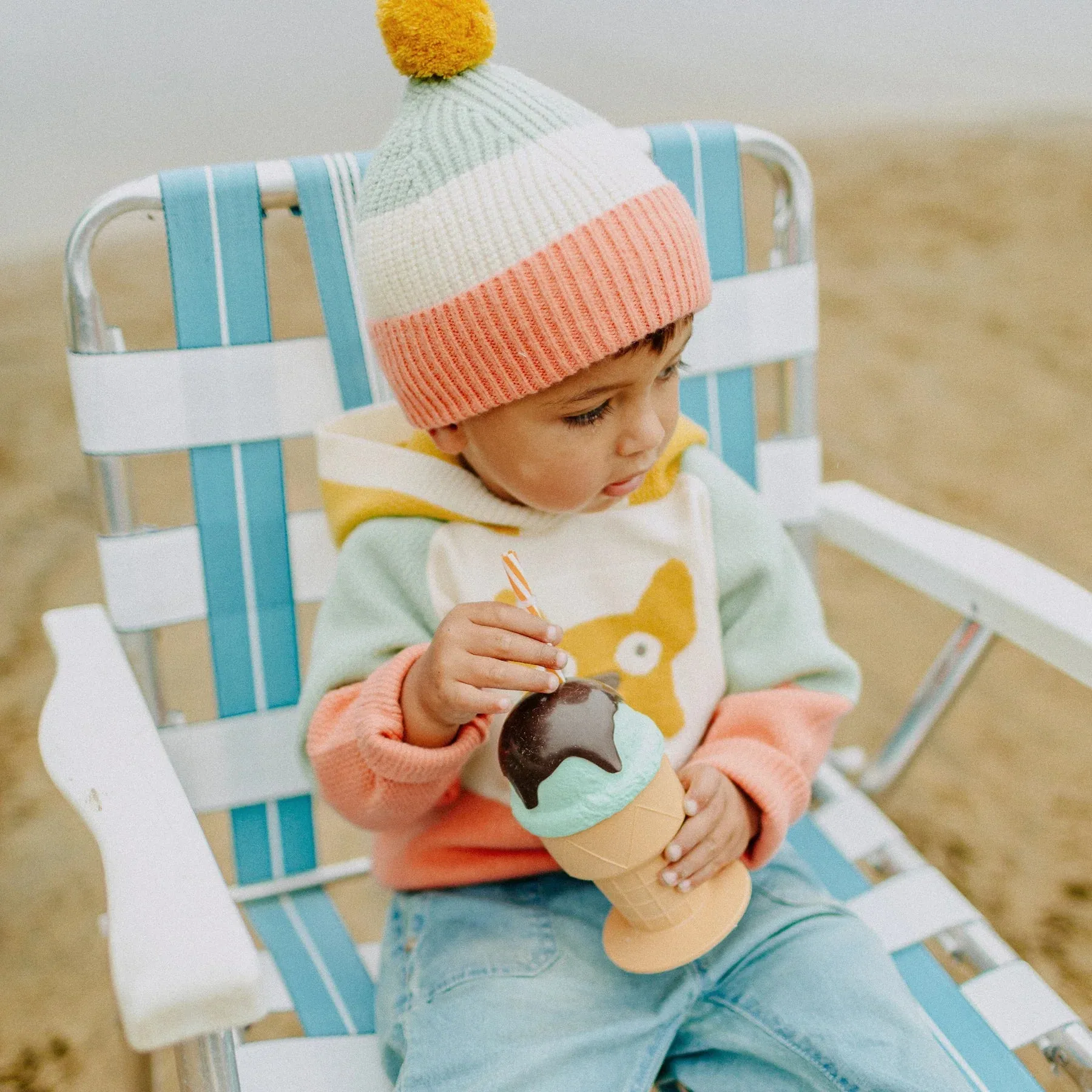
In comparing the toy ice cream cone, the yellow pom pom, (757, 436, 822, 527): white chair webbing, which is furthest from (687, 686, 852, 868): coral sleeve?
the yellow pom pom

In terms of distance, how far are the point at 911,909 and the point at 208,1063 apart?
771 millimetres

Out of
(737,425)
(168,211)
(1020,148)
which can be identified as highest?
(168,211)

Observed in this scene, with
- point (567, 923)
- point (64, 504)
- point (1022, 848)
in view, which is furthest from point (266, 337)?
point (64, 504)

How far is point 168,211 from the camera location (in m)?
1.19

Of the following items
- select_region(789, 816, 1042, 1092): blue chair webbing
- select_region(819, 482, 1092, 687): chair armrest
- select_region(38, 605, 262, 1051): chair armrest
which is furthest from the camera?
select_region(819, 482, 1092, 687): chair armrest

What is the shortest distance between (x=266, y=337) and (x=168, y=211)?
5.8 inches

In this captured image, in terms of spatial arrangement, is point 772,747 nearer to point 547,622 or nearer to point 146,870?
point 547,622

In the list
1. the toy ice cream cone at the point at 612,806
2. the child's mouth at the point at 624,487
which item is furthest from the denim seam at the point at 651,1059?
the child's mouth at the point at 624,487

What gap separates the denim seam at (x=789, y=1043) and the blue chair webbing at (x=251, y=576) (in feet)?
1.10

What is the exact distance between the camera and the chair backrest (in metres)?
1.20

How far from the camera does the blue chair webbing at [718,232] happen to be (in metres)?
1.34

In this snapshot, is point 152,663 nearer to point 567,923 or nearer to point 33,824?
point 567,923

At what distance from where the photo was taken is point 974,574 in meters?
1.26

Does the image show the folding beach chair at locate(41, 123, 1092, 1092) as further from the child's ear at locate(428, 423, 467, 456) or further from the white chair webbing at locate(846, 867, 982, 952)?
the child's ear at locate(428, 423, 467, 456)
